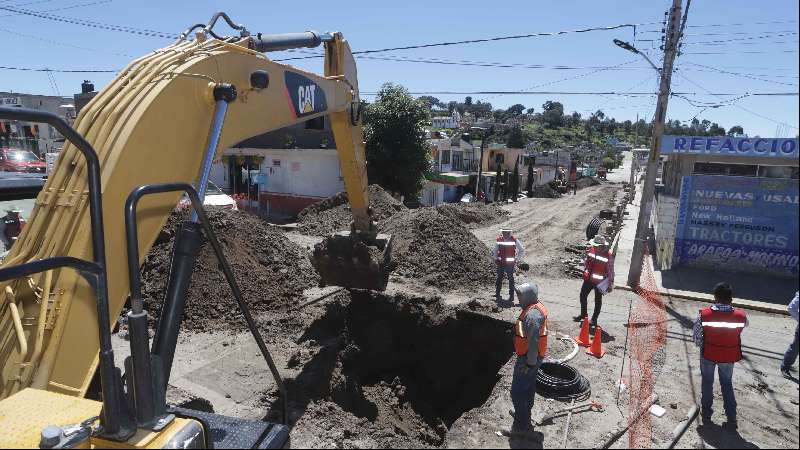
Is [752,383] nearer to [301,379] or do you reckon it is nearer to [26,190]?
[301,379]

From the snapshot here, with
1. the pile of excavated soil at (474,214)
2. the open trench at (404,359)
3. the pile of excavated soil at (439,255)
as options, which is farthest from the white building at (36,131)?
the open trench at (404,359)

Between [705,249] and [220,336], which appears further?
[220,336]

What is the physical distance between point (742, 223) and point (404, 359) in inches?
254

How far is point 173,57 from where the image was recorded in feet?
13.9

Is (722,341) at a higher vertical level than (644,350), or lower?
higher

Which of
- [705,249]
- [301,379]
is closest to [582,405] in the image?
[705,249]

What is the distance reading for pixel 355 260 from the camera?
8594 mm

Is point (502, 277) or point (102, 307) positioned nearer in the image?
point (102, 307)

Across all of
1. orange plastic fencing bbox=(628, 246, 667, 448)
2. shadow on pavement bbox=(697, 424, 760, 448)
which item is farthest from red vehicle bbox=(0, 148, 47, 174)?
shadow on pavement bbox=(697, 424, 760, 448)

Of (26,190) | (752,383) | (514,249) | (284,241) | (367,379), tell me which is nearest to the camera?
(26,190)

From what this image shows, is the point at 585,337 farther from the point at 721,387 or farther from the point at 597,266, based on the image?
the point at 721,387

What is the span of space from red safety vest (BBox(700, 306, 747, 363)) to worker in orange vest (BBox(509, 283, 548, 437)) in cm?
194

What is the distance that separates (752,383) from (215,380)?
780 cm

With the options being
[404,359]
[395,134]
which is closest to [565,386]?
[404,359]
